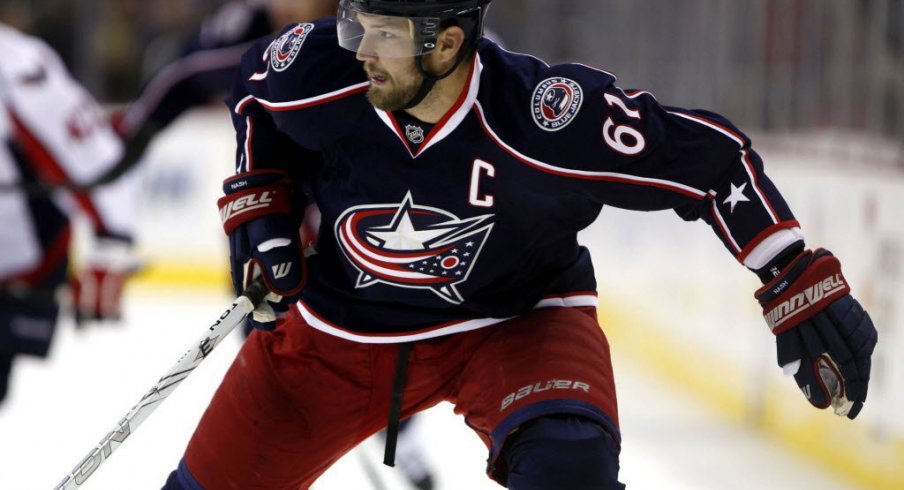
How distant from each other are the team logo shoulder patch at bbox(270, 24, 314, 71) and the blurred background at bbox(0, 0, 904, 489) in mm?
1998

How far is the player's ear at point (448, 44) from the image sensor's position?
2.13m

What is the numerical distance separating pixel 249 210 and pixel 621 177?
0.67m

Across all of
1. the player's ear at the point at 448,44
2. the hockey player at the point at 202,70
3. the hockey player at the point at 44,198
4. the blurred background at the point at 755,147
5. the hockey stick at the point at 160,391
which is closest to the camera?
the player's ear at the point at 448,44

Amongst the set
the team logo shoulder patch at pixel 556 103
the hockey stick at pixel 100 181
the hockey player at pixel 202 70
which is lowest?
the team logo shoulder patch at pixel 556 103

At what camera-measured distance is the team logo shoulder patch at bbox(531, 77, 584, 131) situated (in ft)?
6.76

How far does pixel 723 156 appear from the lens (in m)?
2.09

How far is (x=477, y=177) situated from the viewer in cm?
214

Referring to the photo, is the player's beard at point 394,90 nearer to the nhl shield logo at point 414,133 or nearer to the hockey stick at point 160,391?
the nhl shield logo at point 414,133

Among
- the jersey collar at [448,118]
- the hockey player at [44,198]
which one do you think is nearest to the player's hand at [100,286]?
the hockey player at [44,198]

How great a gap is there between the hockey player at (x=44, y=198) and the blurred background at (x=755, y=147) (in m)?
0.36

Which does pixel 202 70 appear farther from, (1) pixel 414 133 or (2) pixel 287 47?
(1) pixel 414 133

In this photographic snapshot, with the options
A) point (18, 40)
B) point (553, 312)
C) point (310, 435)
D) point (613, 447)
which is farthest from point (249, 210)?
point (18, 40)

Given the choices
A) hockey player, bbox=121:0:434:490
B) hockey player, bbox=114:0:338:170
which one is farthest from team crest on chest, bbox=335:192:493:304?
hockey player, bbox=114:0:338:170

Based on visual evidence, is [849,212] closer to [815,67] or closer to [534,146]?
[815,67]
